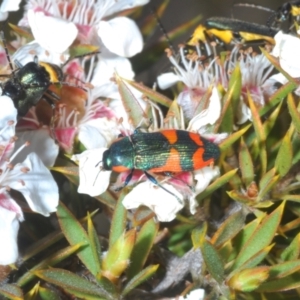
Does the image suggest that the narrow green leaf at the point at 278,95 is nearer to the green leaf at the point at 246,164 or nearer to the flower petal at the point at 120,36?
the green leaf at the point at 246,164

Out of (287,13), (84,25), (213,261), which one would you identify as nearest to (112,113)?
(84,25)

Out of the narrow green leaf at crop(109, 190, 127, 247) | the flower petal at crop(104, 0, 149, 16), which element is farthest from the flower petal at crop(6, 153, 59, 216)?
the flower petal at crop(104, 0, 149, 16)

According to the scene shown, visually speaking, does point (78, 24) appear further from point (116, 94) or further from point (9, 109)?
point (9, 109)

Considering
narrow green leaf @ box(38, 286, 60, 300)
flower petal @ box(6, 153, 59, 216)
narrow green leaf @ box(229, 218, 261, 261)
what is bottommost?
narrow green leaf @ box(229, 218, 261, 261)

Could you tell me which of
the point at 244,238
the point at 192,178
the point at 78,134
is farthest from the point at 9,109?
the point at 244,238

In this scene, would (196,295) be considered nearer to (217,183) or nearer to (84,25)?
(217,183)

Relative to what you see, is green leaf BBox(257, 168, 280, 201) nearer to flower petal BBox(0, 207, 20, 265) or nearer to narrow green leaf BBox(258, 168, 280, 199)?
narrow green leaf BBox(258, 168, 280, 199)

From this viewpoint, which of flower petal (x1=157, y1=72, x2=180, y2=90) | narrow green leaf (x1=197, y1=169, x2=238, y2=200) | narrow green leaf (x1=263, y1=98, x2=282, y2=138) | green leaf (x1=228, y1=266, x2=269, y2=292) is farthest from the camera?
flower petal (x1=157, y1=72, x2=180, y2=90)

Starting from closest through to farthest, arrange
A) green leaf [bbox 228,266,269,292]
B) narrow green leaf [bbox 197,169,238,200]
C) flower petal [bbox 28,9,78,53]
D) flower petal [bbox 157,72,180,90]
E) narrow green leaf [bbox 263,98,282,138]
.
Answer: green leaf [bbox 228,266,269,292], narrow green leaf [bbox 197,169,238,200], narrow green leaf [bbox 263,98,282,138], flower petal [bbox 28,9,78,53], flower petal [bbox 157,72,180,90]
